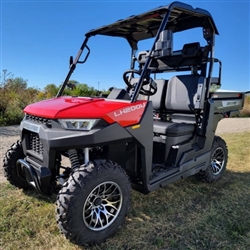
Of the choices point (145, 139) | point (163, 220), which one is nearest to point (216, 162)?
point (163, 220)

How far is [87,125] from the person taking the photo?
2.12 metres

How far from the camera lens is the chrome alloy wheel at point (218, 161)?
145 inches

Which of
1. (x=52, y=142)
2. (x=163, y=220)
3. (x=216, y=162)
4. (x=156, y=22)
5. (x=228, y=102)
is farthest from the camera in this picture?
(x=216, y=162)

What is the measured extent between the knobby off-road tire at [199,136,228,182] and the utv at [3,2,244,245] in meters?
0.01

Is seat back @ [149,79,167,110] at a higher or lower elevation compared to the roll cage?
lower

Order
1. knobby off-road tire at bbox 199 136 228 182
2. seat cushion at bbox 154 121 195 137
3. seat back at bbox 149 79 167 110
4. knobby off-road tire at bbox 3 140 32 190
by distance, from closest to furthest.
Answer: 1. knobby off-road tire at bbox 3 140 32 190
2. seat cushion at bbox 154 121 195 137
3. knobby off-road tire at bbox 199 136 228 182
4. seat back at bbox 149 79 167 110

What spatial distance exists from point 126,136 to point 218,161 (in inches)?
83.4

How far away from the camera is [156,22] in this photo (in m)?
3.16

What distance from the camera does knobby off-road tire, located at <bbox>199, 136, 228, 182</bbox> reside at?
3.51 meters

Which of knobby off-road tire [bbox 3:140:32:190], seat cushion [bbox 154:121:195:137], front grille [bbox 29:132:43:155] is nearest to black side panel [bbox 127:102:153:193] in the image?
seat cushion [bbox 154:121:195:137]

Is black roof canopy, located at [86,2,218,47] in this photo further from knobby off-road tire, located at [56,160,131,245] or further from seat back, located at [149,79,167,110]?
knobby off-road tire, located at [56,160,131,245]

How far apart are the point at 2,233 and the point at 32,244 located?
34 cm

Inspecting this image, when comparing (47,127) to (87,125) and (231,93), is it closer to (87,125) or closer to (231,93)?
(87,125)

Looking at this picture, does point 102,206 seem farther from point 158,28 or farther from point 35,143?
point 158,28
